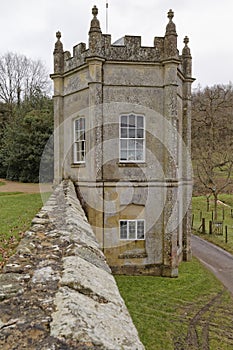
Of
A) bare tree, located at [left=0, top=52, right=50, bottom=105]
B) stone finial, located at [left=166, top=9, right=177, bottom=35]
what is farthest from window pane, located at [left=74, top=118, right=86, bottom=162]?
bare tree, located at [left=0, top=52, right=50, bottom=105]

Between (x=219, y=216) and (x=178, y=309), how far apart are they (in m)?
20.4

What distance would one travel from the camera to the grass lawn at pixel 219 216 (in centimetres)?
2092

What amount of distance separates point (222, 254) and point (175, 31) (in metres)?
12.1

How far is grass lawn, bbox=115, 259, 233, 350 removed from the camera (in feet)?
29.6

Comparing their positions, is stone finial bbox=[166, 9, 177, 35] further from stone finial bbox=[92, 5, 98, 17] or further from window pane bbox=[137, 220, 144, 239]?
window pane bbox=[137, 220, 144, 239]

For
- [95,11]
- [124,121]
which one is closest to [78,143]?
[124,121]

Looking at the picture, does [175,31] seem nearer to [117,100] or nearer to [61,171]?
[117,100]

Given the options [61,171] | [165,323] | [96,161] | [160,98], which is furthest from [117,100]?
[165,323]

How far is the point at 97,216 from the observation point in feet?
42.1

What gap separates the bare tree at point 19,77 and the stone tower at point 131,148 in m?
37.3

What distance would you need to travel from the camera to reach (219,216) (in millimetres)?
29797

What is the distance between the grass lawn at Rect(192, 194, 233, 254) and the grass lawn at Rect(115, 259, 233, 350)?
7.17 meters

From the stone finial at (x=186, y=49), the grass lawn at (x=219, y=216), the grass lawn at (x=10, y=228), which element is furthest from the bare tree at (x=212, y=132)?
the grass lawn at (x=10, y=228)

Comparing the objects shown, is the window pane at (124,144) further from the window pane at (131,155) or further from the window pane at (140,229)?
the window pane at (140,229)
